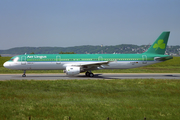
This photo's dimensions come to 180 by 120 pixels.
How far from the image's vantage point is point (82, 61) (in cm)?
3659

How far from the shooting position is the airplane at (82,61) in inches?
1393

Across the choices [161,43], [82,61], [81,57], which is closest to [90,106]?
[82,61]

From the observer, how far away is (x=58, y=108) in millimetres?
15352

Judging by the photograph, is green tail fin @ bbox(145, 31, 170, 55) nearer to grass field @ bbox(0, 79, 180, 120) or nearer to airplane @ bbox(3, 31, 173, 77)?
airplane @ bbox(3, 31, 173, 77)

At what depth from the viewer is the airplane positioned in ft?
116

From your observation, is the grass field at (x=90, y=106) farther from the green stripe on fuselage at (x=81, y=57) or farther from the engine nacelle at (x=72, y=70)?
the green stripe on fuselage at (x=81, y=57)

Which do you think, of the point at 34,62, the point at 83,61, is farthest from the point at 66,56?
the point at 34,62

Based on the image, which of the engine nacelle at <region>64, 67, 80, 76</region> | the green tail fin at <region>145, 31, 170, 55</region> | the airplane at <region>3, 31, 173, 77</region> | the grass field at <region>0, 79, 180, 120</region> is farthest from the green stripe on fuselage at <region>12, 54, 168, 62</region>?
the grass field at <region>0, 79, 180, 120</region>

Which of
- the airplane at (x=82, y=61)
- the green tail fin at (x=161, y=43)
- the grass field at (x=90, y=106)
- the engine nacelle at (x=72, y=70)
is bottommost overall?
the grass field at (x=90, y=106)

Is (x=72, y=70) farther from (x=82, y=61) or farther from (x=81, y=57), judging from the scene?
(x=81, y=57)

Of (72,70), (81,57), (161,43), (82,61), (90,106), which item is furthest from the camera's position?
(161,43)

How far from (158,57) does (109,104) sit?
24832 mm

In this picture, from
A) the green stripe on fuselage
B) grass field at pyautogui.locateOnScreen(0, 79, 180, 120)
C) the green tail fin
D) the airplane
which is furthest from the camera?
the green tail fin

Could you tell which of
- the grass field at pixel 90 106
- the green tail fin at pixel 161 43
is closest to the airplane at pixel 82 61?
the green tail fin at pixel 161 43
